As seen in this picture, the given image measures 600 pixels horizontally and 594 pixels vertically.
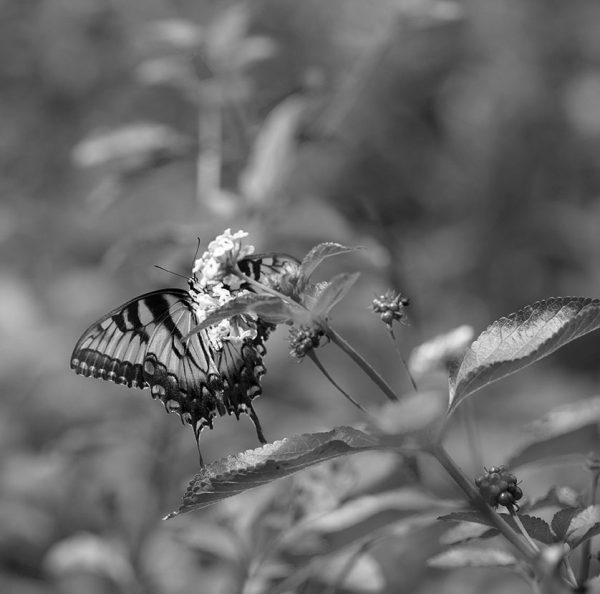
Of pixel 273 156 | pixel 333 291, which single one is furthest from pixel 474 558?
pixel 273 156

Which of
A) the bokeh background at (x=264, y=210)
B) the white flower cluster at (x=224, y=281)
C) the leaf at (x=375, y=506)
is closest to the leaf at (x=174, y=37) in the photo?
the bokeh background at (x=264, y=210)

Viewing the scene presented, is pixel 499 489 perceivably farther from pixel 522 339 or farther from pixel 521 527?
pixel 522 339

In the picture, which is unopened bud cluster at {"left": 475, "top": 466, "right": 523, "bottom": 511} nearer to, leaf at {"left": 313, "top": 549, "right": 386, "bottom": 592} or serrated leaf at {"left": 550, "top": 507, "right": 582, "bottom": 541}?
serrated leaf at {"left": 550, "top": 507, "right": 582, "bottom": 541}

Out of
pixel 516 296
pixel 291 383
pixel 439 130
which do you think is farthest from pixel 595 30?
pixel 291 383

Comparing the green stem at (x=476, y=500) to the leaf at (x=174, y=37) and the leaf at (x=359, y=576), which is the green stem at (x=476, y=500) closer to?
the leaf at (x=359, y=576)

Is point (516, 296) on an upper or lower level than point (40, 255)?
lower

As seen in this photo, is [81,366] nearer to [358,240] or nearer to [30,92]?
[358,240]

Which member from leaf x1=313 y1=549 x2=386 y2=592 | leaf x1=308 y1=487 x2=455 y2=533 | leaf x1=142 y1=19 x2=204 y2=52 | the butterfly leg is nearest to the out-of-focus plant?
leaf x1=308 y1=487 x2=455 y2=533
